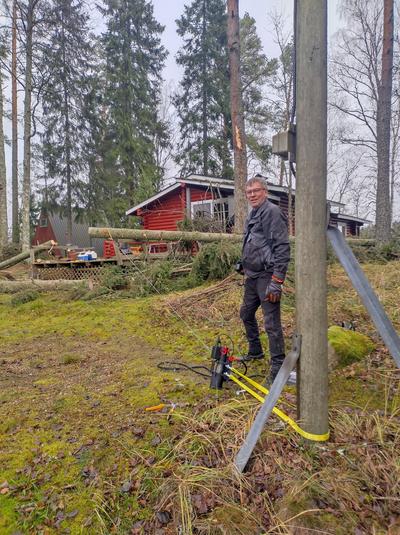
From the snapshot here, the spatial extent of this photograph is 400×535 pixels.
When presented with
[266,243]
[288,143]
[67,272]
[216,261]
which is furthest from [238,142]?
[288,143]

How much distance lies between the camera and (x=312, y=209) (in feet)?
6.54

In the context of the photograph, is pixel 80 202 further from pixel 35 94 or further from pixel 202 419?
pixel 202 419

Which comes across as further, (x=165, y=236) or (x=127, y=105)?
(x=127, y=105)

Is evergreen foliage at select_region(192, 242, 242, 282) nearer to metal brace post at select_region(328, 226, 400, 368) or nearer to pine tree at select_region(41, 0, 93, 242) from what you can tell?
metal brace post at select_region(328, 226, 400, 368)

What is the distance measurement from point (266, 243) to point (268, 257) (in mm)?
133

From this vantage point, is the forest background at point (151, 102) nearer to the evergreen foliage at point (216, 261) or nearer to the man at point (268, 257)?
the evergreen foliage at point (216, 261)

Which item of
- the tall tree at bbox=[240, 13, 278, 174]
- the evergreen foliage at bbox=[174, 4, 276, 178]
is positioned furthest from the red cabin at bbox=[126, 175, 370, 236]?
the tall tree at bbox=[240, 13, 278, 174]

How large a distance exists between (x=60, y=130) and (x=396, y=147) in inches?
888

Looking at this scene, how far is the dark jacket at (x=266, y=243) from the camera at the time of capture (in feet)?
9.73

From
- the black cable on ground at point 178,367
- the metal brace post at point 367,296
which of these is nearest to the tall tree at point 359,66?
the black cable on ground at point 178,367

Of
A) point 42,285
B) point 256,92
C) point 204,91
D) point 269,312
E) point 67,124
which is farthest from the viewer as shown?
point 204,91

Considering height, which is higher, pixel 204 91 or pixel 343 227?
pixel 204 91

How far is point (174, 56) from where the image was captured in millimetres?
23406

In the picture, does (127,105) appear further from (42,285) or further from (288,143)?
(288,143)
